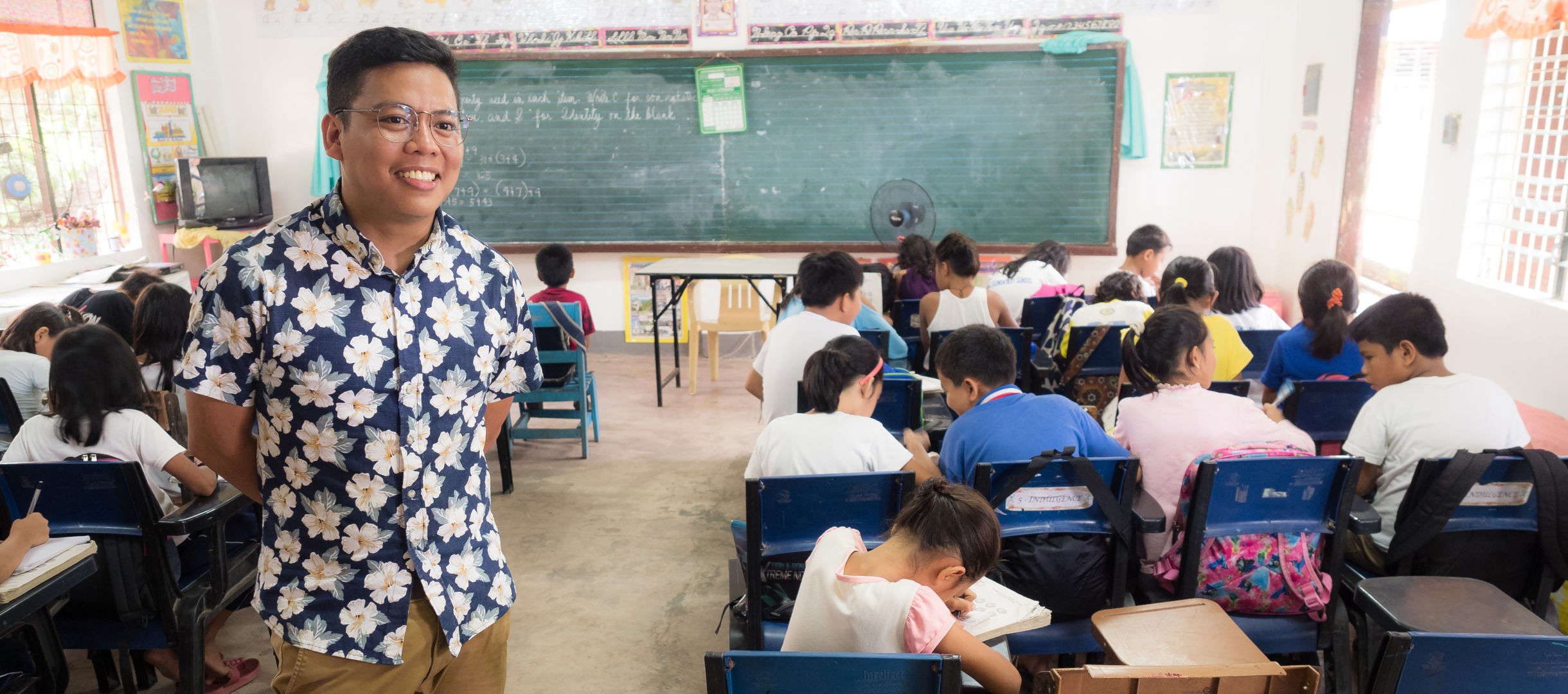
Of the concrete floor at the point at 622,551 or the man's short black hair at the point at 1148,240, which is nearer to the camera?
the concrete floor at the point at 622,551

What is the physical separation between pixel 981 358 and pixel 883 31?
12.8 feet

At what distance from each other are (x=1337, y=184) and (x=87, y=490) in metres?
5.09

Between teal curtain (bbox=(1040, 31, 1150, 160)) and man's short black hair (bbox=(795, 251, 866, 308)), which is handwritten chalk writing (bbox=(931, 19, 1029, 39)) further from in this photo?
man's short black hair (bbox=(795, 251, 866, 308))

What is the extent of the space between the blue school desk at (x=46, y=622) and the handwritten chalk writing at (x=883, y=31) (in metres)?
4.77

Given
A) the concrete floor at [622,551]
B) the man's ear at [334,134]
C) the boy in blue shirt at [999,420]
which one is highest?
the man's ear at [334,134]

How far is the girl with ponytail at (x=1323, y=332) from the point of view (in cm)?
292

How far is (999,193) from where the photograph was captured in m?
5.91

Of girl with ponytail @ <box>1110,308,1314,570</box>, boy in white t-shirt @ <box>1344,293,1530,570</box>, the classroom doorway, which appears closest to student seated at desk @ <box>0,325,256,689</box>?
girl with ponytail @ <box>1110,308,1314,570</box>

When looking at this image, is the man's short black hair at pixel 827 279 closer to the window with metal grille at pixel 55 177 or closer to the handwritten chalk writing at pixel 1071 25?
the handwritten chalk writing at pixel 1071 25

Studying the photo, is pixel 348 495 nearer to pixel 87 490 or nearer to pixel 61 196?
pixel 87 490

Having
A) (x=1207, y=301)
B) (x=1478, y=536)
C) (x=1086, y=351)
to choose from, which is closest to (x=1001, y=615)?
(x=1478, y=536)

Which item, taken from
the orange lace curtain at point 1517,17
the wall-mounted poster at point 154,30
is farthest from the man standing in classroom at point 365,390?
the wall-mounted poster at point 154,30

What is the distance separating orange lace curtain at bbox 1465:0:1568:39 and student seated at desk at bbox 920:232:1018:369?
1839mm

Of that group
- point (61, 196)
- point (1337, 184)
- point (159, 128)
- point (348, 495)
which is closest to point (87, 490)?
point (348, 495)
